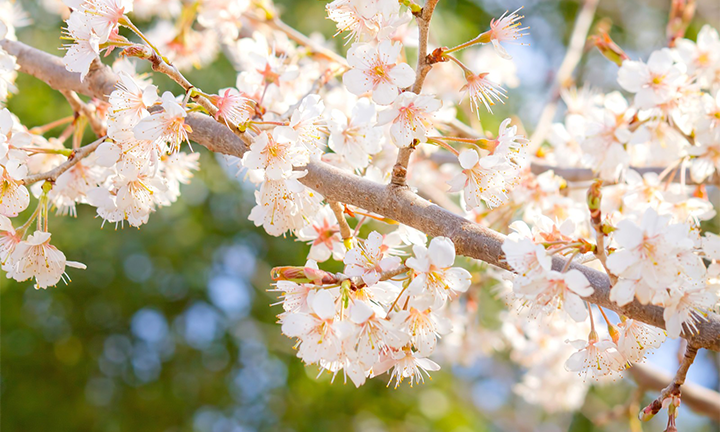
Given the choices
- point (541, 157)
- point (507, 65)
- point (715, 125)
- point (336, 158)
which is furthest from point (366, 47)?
point (507, 65)

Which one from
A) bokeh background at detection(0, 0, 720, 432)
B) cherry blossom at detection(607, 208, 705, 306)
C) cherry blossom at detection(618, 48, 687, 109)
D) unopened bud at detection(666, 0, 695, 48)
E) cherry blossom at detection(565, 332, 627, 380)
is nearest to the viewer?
cherry blossom at detection(607, 208, 705, 306)

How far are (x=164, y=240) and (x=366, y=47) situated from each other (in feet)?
10.5

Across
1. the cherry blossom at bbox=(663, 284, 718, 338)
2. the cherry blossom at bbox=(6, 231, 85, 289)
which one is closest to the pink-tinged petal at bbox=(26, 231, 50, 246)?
the cherry blossom at bbox=(6, 231, 85, 289)

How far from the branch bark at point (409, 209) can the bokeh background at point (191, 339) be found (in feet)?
8.25

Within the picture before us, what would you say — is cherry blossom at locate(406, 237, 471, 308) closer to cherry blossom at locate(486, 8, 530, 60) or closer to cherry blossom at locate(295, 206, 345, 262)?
cherry blossom at locate(295, 206, 345, 262)

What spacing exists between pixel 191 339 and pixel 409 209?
11.9 ft

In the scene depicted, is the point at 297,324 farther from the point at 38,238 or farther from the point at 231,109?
the point at 38,238

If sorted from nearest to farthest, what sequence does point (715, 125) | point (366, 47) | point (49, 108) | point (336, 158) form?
point (366, 47)
point (336, 158)
point (715, 125)
point (49, 108)

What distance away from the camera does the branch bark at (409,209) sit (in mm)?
880

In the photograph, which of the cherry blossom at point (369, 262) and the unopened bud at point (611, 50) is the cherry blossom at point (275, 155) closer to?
the cherry blossom at point (369, 262)

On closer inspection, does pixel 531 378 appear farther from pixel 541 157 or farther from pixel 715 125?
pixel 715 125

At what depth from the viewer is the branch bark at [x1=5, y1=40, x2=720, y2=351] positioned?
880 mm

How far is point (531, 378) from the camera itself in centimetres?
250

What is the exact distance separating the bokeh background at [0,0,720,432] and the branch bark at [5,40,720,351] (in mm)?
2513
